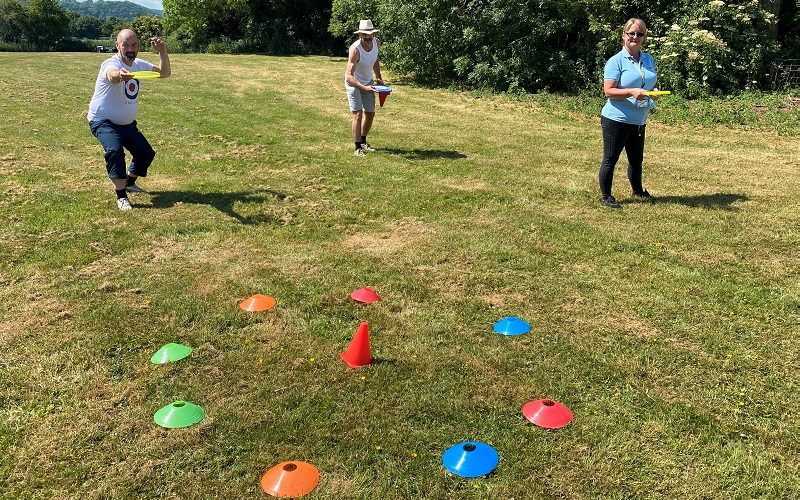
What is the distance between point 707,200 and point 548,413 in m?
5.05

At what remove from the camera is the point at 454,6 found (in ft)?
55.3

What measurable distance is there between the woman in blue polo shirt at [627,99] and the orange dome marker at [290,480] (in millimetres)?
5049

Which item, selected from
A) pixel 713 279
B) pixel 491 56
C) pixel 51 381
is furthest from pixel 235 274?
pixel 491 56

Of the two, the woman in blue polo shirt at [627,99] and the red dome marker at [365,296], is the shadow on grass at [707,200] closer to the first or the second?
the woman in blue polo shirt at [627,99]

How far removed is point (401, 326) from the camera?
4137mm

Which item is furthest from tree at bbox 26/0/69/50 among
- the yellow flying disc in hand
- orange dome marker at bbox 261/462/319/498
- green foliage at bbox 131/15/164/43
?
orange dome marker at bbox 261/462/319/498

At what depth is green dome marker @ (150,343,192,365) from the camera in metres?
3.63

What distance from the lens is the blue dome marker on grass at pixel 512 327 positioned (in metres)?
4.04

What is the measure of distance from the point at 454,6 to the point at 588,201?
11743 mm

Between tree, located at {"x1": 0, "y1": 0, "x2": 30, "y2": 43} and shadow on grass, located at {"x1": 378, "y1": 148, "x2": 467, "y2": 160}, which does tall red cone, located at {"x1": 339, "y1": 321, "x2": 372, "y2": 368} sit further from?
tree, located at {"x1": 0, "y1": 0, "x2": 30, "y2": 43}

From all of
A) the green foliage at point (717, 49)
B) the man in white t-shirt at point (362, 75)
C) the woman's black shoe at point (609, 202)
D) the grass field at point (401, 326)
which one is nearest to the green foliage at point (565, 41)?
the green foliage at point (717, 49)

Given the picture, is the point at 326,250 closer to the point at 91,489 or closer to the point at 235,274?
the point at 235,274

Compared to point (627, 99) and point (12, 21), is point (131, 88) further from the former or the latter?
point (12, 21)

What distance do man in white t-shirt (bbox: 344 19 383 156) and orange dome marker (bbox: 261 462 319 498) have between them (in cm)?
655
